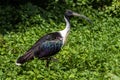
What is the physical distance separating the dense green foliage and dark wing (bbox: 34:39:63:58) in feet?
0.76

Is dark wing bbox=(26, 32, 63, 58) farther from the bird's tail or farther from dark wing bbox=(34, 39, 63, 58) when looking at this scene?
the bird's tail

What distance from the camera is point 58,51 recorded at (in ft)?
31.6

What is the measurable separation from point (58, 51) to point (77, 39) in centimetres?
209

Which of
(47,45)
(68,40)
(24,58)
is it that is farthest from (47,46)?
(68,40)

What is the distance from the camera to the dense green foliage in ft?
29.6

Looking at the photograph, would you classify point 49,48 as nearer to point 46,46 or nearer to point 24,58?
point 46,46

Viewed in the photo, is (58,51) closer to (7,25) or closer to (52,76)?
(52,76)

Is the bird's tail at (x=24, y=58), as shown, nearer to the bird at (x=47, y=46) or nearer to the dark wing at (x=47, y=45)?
the bird at (x=47, y=46)

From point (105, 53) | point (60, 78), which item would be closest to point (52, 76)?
point (60, 78)

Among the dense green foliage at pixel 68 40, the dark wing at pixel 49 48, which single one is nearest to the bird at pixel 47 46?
the dark wing at pixel 49 48

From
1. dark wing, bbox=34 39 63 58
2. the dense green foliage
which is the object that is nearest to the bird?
dark wing, bbox=34 39 63 58

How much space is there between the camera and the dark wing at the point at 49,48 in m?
9.34

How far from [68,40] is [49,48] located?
6.78ft

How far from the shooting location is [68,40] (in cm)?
1145
